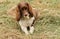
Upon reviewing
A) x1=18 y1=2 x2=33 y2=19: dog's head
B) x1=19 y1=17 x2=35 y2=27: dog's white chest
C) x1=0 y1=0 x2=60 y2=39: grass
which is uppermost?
x1=18 y1=2 x2=33 y2=19: dog's head

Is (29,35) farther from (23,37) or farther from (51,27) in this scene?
(51,27)

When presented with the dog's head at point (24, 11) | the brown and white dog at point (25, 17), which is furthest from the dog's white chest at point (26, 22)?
the dog's head at point (24, 11)

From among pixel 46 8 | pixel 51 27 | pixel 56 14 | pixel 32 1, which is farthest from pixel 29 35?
pixel 32 1

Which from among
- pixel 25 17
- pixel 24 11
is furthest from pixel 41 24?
pixel 24 11

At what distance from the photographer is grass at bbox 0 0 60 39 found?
7504 mm

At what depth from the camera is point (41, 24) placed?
8.12m

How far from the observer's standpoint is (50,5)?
→ 9672 millimetres

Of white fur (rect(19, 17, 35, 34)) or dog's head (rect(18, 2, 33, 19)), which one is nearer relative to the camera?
dog's head (rect(18, 2, 33, 19))

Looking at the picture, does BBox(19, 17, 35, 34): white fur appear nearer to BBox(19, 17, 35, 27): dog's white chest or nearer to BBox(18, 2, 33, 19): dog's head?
BBox(19, 17, 35, 27): dog's white chest

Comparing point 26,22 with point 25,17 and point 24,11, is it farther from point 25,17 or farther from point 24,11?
point 24,11

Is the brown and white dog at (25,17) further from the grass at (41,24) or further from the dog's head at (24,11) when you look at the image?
the grass at (41,24)

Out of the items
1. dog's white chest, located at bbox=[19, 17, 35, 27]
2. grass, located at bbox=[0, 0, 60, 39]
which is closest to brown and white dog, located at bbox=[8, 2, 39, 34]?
dog's white chest, located at bbox=[19, 17, 35, 27]

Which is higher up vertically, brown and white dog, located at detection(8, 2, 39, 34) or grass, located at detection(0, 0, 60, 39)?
brown and white dog, located at detection(8, 2, 39, 34)

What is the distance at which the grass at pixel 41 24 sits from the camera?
7504 mm
